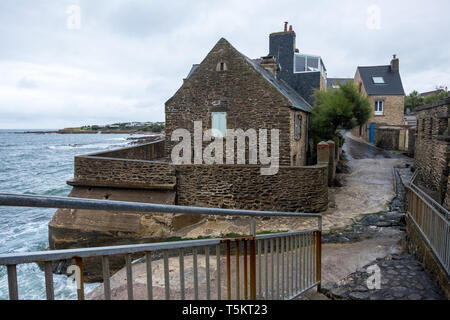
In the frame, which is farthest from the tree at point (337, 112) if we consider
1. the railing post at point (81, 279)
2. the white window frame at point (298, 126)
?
the railing post at point (81, 279)

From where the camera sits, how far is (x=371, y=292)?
5168mm

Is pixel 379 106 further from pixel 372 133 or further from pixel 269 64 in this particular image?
pixel 269 64

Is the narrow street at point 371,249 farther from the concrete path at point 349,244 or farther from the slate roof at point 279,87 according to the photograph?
the slate roof at point 279,87

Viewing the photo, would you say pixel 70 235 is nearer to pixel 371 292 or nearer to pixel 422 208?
pixel 371 292

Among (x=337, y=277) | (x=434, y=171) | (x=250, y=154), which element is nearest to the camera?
(x=337, y=277)

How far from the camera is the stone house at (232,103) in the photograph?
15.8 m

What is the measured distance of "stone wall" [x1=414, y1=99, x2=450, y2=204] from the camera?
33.8ft

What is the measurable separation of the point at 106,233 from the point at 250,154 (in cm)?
795

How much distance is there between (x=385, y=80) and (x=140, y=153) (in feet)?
103

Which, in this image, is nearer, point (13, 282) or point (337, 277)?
point (13, 282)

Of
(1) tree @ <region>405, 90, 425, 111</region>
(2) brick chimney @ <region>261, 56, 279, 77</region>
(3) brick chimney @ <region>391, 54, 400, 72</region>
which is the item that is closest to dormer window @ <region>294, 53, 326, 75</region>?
(2) brick chimney @ <region>261, 56, 279, 77</region>

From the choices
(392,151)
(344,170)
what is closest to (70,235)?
(344,170)
